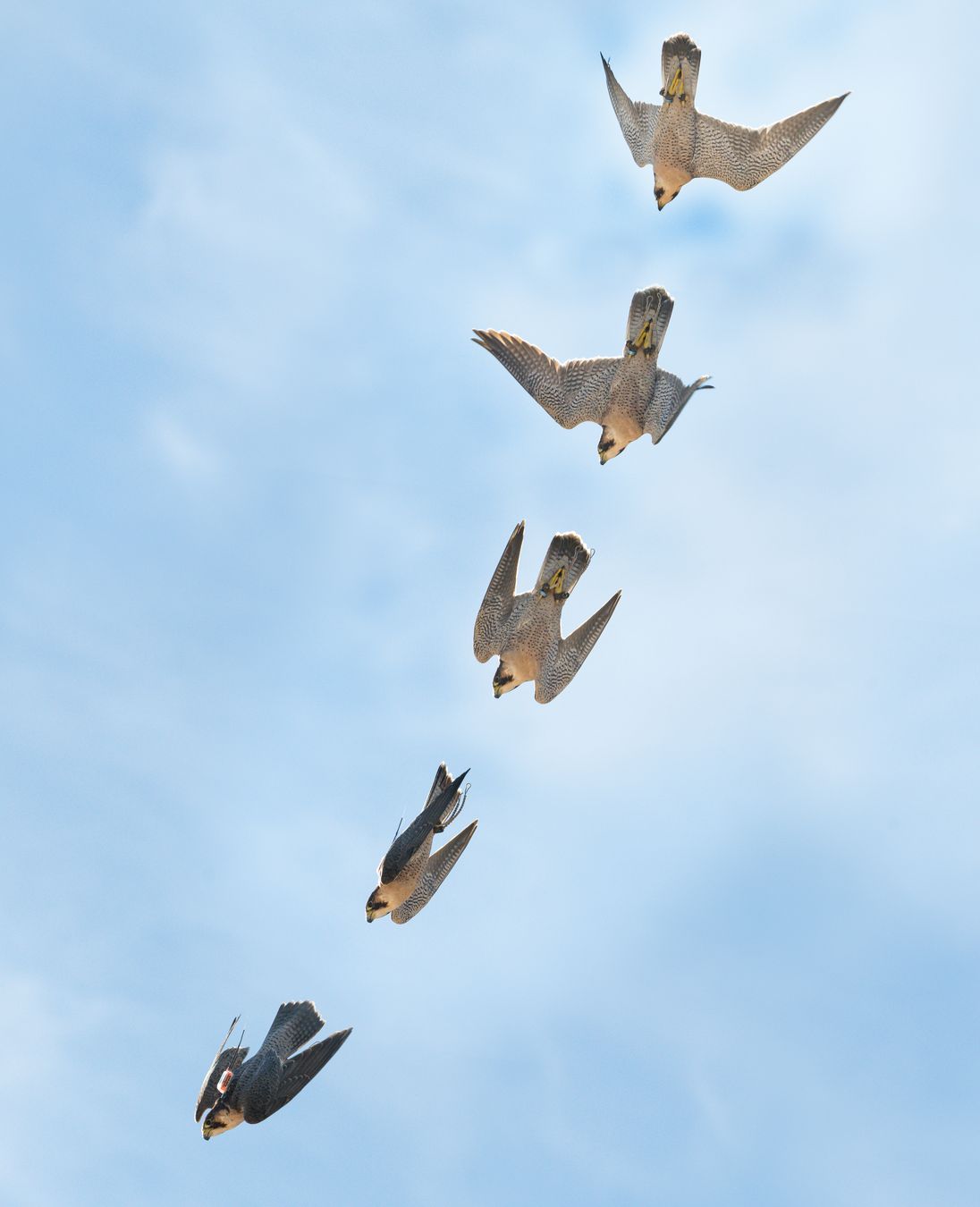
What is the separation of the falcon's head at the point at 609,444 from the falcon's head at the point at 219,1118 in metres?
11.0

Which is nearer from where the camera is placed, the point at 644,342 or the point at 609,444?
the point at 644,342

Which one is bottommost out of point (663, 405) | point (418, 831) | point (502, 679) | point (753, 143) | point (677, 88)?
point (418, 831)

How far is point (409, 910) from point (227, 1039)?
10.8ft

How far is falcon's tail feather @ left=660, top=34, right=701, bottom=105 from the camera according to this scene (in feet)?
82.7

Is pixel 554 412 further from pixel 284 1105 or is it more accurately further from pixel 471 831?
pixel 284 1105

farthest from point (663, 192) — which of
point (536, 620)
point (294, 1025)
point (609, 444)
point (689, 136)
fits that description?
point (294, 1025)

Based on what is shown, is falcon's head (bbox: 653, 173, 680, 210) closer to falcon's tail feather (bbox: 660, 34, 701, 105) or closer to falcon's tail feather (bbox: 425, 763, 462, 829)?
falcon's tail feather (bbox: 660, 34, 701, 105)

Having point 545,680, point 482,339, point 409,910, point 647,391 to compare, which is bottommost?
point 409,910

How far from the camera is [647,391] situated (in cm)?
2548

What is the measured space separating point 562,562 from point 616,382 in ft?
9.14

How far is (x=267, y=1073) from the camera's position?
25.4m

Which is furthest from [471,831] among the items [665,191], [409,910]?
[665,191]

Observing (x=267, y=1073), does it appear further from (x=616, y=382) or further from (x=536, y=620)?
(x=616, y=382)

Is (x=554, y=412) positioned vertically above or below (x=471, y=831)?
above
